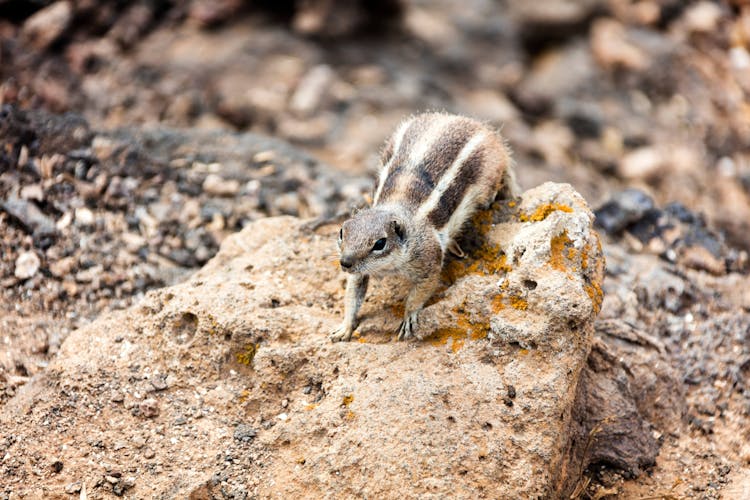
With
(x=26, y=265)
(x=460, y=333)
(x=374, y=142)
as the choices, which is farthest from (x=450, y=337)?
(x=374, y=142)

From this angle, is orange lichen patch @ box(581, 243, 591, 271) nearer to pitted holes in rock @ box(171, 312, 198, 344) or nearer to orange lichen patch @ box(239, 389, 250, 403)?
orange lichen patch @ box(239, 389, 250, 403)

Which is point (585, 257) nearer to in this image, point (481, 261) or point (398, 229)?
point (481, 261)

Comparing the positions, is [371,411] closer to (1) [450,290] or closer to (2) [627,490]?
(1) [450,290]

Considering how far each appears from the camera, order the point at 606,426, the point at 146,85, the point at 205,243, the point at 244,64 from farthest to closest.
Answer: the point at 244,64 < the point at 146,85 < the point at 205,243 < the point at 606,426

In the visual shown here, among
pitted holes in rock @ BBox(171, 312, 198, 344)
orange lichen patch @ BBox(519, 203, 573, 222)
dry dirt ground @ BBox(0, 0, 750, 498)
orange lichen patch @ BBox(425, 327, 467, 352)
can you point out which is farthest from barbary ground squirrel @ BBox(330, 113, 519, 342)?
dry dirt ground @ BBox(0, 0, 750, 498)

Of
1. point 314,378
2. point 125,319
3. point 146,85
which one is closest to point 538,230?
point 314,378

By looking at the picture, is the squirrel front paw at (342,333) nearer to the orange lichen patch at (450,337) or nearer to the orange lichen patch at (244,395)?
the orange lichen patch at (450,337)
